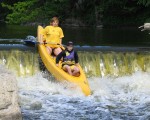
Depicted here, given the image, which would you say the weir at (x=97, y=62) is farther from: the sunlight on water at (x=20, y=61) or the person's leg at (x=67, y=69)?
the person's leg at (x=67, y=69)

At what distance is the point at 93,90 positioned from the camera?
978cm

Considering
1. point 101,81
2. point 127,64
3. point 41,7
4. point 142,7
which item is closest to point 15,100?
point 101,81

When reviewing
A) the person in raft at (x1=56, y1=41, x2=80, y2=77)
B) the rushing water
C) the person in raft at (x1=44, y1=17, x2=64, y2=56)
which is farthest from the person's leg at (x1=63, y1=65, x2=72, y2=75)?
the person in raft at (x1=44, y1=17, x2=64, y2=56)

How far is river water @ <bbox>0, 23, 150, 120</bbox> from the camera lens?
7.84m

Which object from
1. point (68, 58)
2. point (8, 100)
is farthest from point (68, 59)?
point (8, 100)

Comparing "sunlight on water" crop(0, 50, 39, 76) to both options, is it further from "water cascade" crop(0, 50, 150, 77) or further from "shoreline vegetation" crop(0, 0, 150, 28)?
"shoreline vegetation" crop(0, 0, 150, 28)

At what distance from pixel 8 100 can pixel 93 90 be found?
13.0 ft

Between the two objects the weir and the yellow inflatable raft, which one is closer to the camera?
the yellow inflatable raft

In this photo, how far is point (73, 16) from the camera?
30.2 meters

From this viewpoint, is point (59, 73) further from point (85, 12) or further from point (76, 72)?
point (85, 12)

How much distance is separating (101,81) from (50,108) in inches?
123

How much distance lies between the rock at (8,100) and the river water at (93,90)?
4.34ft

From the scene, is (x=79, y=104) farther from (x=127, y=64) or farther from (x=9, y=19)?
(x=9, y=19)

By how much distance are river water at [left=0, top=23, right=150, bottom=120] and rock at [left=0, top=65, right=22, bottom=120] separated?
1.32 m
